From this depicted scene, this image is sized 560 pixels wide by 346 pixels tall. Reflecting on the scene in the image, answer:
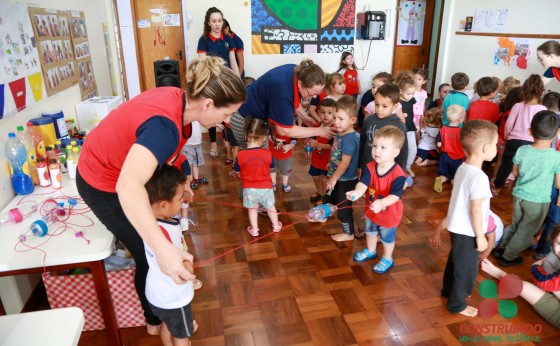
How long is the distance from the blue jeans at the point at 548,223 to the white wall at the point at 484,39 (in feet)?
7.62

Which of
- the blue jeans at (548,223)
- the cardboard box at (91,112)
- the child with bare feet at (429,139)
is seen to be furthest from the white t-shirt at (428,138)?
the cardboard box at (91,112)

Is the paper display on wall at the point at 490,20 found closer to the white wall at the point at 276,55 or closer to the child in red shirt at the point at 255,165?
the white wall at the point at 276,55

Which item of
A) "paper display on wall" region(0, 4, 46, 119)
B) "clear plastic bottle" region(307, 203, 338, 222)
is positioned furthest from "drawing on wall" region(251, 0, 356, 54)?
"paper display on wall" region(0, 4, 46, 119)

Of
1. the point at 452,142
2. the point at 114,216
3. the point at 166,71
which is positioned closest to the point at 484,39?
the point at 452,142

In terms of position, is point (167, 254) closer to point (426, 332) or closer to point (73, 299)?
point (73, 299)

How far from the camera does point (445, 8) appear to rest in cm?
643

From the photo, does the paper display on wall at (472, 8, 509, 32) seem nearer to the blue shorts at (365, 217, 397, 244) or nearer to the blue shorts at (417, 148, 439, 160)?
the blue shorts at (417, 148, 439, 160)

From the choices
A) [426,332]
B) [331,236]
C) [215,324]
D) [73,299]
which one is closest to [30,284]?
[73,299]

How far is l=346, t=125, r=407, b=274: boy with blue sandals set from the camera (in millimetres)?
2297

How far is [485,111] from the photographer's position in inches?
162

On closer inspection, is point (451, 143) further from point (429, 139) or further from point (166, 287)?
point (166, 287)

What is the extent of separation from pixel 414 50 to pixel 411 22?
47 cm

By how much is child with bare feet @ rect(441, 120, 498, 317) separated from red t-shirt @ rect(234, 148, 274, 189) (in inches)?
52.4

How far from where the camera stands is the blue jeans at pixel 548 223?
266 cm
